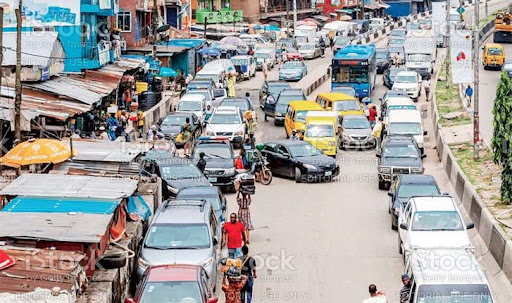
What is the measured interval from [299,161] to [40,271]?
18335 millimetres

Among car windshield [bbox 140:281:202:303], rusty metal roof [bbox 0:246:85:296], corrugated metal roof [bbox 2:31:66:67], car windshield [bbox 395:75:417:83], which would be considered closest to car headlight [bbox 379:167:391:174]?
corrugated metal roof [bbox 2:31:66:67]

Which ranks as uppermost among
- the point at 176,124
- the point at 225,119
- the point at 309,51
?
the point at 309,51

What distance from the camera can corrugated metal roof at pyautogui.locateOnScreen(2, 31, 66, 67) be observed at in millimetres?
36594

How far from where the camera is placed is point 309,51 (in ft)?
268

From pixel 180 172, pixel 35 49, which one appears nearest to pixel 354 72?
pixel 35 49

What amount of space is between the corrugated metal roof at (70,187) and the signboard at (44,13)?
60.1 ft

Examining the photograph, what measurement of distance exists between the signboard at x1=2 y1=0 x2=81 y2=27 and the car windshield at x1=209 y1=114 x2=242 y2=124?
8028 mm

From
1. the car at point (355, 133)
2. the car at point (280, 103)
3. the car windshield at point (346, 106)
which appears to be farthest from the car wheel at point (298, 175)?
the car at point (280, 103)

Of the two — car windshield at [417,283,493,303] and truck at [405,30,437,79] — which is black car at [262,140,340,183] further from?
truck at [405,30,437,79]

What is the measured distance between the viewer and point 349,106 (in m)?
45.9

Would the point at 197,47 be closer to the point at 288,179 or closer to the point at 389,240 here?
the point at 288,179

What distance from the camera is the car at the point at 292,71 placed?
64.8 m

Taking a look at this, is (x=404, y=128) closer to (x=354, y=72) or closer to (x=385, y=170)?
(x=385, y=170)

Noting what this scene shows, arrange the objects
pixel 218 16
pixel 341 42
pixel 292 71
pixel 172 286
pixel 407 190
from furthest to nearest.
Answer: pixel 218 16 → pixel 341 42 → pixel 292 71 → pixel 407 190 → pixel 172 286
